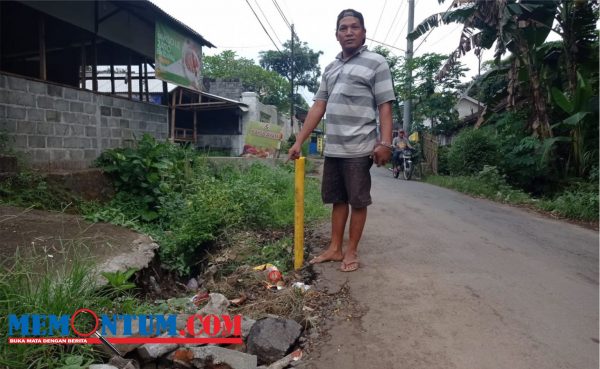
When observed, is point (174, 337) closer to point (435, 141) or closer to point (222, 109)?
point (435, 141)

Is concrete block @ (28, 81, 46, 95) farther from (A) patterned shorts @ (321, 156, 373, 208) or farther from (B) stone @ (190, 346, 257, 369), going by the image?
(B) stone @ (190, 346, 257, 369)

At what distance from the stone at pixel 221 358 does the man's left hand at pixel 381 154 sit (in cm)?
158

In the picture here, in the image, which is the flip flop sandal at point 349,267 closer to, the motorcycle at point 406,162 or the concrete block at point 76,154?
the concrete block at point 76,154

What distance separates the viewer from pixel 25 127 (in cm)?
A: 525

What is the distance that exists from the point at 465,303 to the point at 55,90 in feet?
19.4

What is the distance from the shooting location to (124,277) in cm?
Result: 268

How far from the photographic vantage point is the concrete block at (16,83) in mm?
5000

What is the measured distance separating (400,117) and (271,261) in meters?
18.4

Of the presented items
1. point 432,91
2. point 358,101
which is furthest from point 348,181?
point 432,91

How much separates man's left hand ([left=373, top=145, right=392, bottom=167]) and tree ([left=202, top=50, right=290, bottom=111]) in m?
32.4

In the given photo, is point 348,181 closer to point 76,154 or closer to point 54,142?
point 54,142

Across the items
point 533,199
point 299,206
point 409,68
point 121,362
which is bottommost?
point 121,362

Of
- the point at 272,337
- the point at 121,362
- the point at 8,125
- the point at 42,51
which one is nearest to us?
the point at 121,362

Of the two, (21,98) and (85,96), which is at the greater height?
(85,96)
